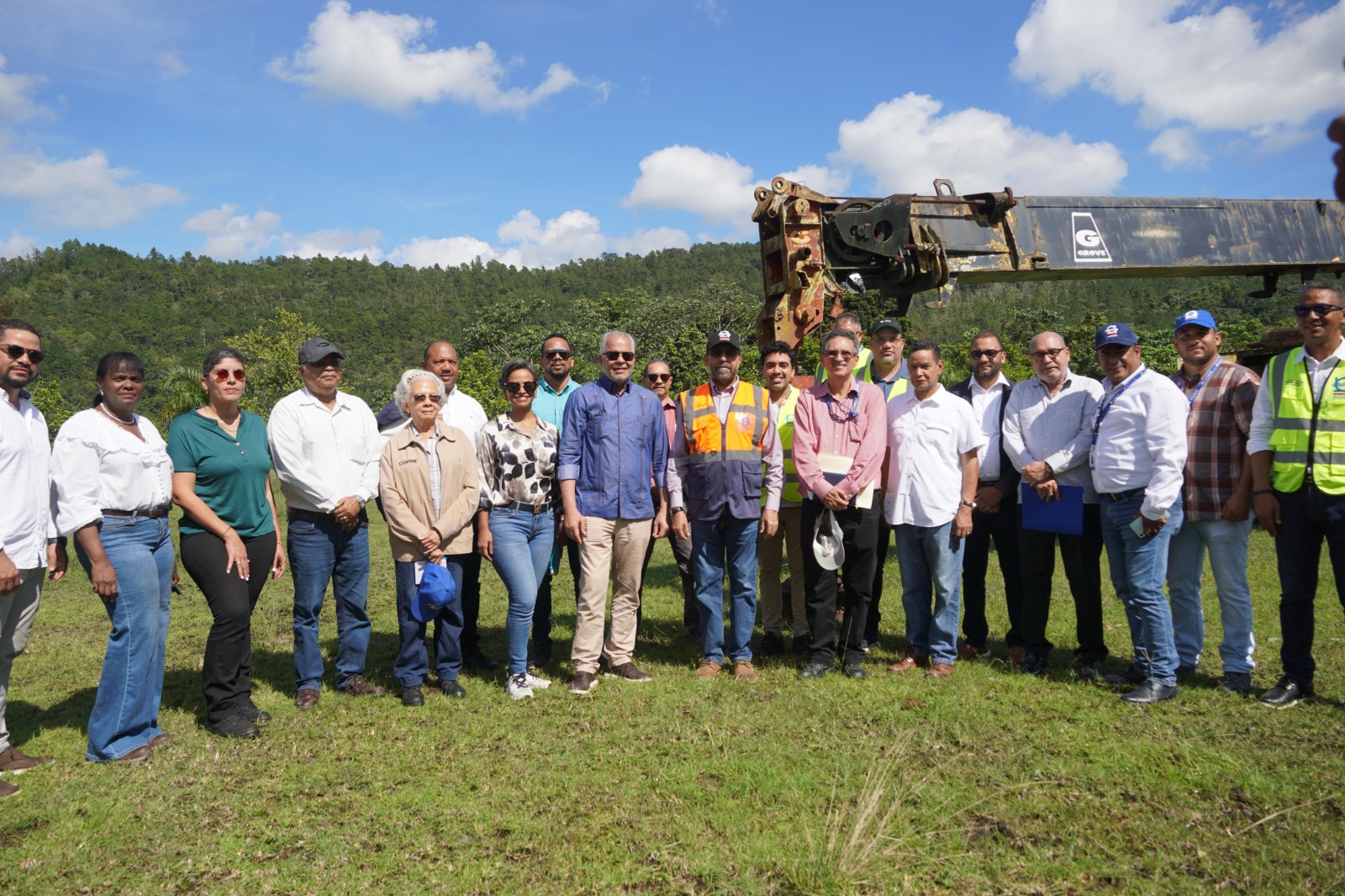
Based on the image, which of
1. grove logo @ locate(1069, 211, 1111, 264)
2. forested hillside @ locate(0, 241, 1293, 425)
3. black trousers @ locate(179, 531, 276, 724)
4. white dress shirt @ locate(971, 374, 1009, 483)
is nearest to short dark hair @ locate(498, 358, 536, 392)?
black trousers @ locate(179, 531, 276, 724)

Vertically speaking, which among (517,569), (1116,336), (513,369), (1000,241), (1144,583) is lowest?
(1144,583)

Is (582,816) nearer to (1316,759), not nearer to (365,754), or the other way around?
(365,754)

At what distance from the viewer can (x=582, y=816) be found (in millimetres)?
3775

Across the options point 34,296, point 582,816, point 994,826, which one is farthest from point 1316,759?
point 34,296

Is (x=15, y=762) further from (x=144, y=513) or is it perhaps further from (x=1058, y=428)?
(x=1058, y=428)

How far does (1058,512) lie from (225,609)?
505 centimetres

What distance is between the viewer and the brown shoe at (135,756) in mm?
4465

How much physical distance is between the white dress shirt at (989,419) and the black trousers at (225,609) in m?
4.62

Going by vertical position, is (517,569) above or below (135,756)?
above

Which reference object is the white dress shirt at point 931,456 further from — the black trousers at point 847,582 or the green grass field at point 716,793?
the green grass field at point 716,793

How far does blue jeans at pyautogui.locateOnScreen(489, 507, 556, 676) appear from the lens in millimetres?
5430

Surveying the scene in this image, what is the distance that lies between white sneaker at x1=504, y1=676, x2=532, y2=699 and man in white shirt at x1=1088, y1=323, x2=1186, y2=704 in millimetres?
3567

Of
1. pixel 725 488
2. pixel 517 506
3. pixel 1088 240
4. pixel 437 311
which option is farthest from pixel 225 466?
pixel 437 311

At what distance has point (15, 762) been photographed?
4.40m
